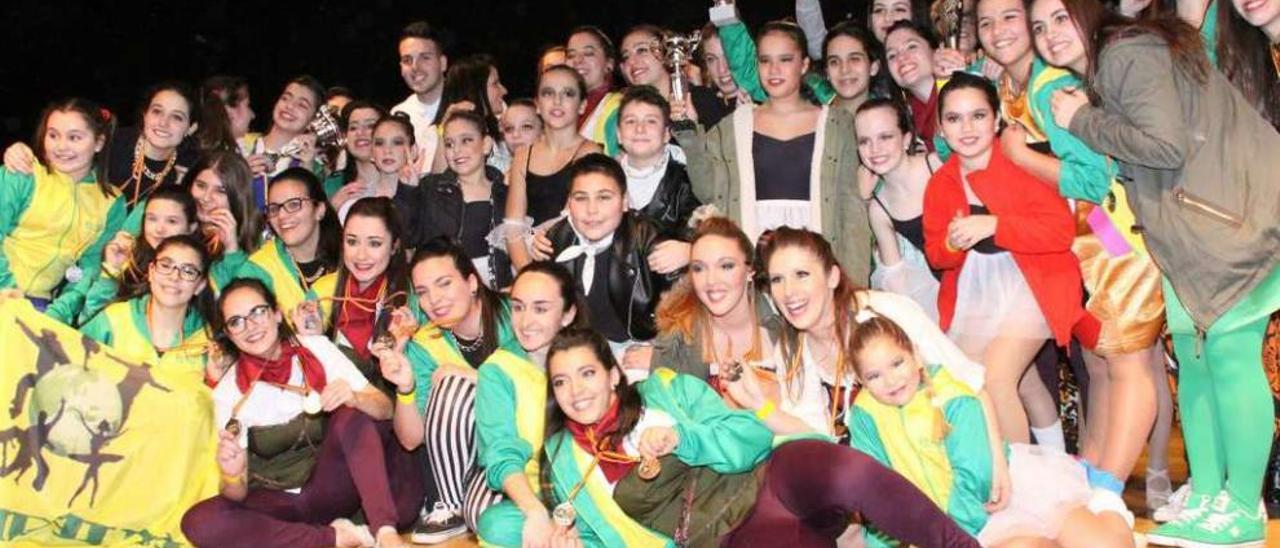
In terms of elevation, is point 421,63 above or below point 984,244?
above

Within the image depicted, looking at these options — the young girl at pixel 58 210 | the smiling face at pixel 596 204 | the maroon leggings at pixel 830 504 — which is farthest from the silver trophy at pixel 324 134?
the maroon leggings at pixel 830 504

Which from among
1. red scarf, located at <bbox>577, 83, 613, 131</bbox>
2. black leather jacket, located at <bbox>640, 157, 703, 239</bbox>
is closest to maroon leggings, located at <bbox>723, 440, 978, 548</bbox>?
black leather jacket, located at <bbox>640, 157, 703, 239</bbox>

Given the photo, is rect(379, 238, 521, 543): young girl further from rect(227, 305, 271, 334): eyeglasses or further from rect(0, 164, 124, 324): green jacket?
rect(0, 164, 124, 324): green jacket

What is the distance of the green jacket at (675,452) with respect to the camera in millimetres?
3377

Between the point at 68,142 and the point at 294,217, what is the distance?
2.32 feet

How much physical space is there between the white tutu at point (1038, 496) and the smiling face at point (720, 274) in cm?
73

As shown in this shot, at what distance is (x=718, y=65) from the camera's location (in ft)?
16.9

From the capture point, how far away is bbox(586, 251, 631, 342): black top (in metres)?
4.16

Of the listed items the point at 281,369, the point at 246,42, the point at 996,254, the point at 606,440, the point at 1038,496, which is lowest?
the point at 1038,496

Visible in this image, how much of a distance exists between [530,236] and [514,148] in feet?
1.84

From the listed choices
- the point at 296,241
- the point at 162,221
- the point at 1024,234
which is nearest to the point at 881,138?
the point at 1024,234

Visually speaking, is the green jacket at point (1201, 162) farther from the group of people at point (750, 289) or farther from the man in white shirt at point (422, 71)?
the man in white shirt at point (422, 71)

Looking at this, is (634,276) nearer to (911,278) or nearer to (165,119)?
(911,278)

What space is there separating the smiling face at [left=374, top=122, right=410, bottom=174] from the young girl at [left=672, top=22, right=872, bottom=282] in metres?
1.02
